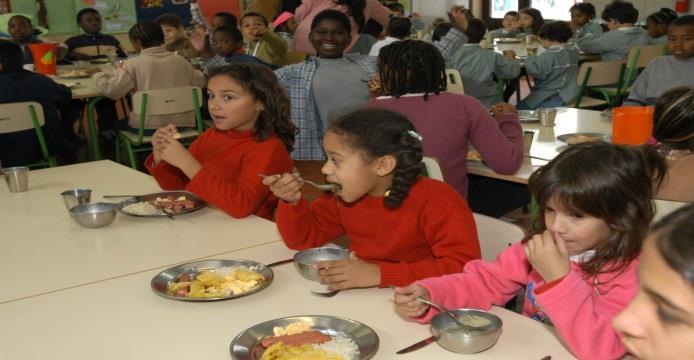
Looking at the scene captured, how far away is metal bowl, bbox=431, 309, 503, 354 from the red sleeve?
66cm

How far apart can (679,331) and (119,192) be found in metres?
2.16

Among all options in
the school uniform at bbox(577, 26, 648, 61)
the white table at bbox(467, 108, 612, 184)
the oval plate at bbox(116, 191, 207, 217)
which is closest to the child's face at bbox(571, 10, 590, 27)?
the school uniform at bbox(577, 26, 648, 61)

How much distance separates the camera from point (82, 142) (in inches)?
263

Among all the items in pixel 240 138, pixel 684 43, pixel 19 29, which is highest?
pixel 19 29

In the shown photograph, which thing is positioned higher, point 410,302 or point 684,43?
point 684,43

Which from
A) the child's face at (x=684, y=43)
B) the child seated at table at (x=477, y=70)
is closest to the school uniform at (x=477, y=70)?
the child seated at table at (x=477, y=70)

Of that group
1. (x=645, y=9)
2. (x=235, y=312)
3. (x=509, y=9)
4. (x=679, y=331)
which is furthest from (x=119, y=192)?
(x=509, y=9)

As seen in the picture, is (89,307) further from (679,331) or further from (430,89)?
(430,89)

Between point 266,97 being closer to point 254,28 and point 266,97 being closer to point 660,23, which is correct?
point 254,28

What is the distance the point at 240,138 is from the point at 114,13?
7.40 meters

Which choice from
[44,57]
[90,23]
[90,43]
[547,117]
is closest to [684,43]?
[547,117]

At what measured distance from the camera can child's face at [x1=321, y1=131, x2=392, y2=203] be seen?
75.1 inches

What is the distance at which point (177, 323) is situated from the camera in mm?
1526

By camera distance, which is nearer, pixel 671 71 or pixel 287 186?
pixel 287 186
